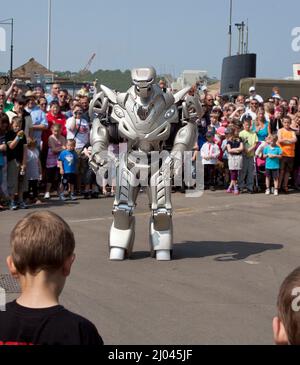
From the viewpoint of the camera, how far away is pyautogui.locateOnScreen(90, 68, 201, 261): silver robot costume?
7.75 metres

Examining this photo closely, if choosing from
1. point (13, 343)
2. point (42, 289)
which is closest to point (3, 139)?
point (42, 289)

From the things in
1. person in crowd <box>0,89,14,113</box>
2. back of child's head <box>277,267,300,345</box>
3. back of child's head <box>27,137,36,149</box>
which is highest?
person in crowd <box>0,89,14,113</box>

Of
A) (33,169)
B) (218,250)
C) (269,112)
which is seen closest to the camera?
(218,250)

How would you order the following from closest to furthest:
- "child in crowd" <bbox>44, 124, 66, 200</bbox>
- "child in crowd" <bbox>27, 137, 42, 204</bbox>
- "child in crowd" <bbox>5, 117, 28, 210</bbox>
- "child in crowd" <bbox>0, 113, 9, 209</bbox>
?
"child in crowd" <bbox>0, 113, 9, 209</bbox> → "child in crowd" <bbox>5, 117, 28, 210</bbox> → "child in crowd" <bbox>27, 137, 42, 204</bbox> → "child in crowd" <bbox>44, 124, 66, 200</bbox>

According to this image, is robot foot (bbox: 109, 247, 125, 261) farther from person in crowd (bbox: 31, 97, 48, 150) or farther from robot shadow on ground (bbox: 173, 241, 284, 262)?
person in crowd (bbox: 31, 97, 48, 150)

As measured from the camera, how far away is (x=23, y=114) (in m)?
11.6

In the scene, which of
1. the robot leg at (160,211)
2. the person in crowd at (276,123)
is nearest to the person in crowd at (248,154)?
the person in crowd at (276,123)

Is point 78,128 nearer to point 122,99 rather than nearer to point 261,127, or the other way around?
point 261,127

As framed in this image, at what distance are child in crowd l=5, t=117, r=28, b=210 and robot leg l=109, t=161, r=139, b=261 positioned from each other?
11.7ft

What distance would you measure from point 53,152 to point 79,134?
66 centimetres

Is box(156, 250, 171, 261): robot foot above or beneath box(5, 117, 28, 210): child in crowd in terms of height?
beneath

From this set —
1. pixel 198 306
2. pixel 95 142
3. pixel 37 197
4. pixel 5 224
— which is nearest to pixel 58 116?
pixel 37 197

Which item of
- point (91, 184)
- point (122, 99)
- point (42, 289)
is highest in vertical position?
point (122, 99)

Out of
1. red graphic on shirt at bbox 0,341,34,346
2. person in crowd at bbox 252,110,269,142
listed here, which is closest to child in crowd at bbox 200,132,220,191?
person in crowd at bbox 252,110,269,142
